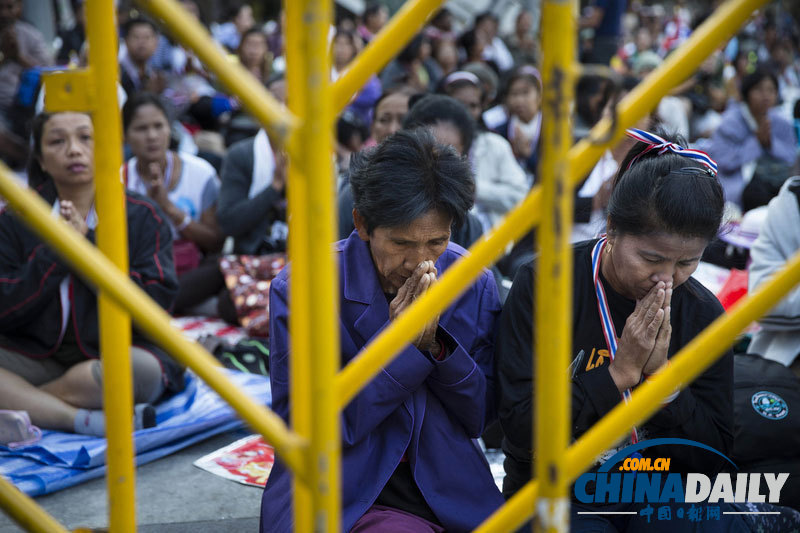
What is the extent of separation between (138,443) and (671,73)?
2701 millimetres

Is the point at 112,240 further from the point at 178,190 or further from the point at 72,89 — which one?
the point at 178,190

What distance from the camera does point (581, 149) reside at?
1120mm

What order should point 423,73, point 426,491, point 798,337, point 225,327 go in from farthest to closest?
point 423,73 < point 225,327 < point 798,337 < point 426,491

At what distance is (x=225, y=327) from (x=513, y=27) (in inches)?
507

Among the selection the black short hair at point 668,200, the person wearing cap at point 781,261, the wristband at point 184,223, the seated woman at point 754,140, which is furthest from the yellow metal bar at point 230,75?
the seated woman at point 754,140

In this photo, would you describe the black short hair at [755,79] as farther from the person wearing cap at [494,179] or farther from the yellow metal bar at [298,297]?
the yellow metal bar at [298,297]

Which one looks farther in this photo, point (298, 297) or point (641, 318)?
point (641, 318)

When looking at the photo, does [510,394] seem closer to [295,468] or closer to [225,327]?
[295,468]

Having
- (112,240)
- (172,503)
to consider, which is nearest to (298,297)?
(112,240)

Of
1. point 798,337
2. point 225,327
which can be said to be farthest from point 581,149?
point 225,327

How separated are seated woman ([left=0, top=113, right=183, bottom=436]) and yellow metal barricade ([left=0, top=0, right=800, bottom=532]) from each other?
2263 mm

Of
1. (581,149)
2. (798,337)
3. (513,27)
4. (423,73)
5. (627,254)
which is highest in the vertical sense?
(513,27)

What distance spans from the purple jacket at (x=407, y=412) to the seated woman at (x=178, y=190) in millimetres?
Result: 2871

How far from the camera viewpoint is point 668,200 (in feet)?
6.89
